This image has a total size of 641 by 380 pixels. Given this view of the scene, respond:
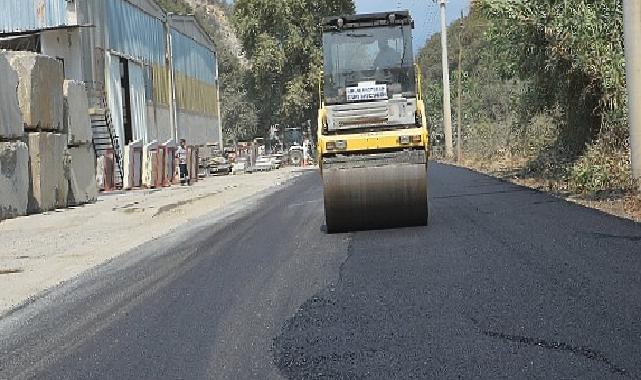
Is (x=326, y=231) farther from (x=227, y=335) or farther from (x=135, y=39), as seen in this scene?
(x=135, y=39)

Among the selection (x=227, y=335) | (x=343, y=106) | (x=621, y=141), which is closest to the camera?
(x=227, y=335)

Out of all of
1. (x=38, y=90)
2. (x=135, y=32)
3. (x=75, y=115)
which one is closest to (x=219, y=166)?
Answer: (x=135, y=32)

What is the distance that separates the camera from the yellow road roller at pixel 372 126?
481 inches

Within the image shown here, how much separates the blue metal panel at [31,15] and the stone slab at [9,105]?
13255 millimetres

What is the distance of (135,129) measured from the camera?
39906 millimetres

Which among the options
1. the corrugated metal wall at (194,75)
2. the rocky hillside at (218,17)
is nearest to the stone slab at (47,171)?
the corrugated metal wall at (194,75)

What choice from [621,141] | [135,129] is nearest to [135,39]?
[135,129]

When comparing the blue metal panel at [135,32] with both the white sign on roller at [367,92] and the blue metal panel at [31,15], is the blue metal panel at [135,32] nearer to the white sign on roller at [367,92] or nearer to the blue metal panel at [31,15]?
the blue metal panel at [31,15]

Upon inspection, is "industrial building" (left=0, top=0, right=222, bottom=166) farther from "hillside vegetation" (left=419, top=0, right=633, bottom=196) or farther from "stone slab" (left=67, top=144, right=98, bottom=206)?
"hillside vegetation" (left=419, top=0, right=633, bottom=196)

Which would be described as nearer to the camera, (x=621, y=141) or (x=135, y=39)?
(x=621, y=141)

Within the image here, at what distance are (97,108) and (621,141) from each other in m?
23.4

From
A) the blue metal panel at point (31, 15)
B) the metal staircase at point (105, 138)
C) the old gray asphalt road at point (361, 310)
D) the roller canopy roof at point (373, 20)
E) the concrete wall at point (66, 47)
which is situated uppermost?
the blue metal panel at point (31, 15)

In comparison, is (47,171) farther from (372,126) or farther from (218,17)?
(218,17)

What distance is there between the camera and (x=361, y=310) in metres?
7.46
